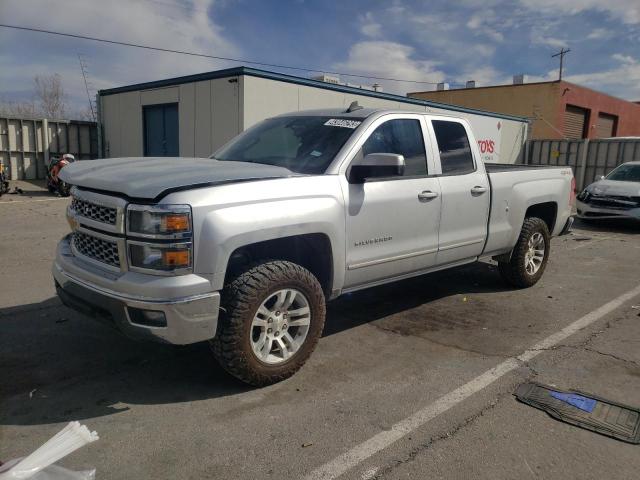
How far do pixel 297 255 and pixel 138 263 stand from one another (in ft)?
4.01

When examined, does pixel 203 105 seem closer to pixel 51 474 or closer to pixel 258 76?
pixel 258 76

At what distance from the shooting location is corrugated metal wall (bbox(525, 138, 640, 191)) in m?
20.5

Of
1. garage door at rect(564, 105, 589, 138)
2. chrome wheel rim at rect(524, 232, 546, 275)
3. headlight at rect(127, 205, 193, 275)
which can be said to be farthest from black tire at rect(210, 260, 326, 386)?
garage door at rect(564, 105, 589, 138)

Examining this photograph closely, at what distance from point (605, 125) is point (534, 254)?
109 ft

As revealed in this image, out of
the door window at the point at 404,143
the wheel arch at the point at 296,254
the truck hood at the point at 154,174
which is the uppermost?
the door window at the point at 404,143

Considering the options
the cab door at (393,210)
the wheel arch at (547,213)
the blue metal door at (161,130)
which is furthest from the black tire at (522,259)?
the blue metal door at (161,130)

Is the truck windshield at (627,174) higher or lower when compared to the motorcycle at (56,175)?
higher

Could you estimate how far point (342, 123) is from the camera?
173 inches

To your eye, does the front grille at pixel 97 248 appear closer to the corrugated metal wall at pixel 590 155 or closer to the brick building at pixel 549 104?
the corrugated metal wall at pixel 590 155

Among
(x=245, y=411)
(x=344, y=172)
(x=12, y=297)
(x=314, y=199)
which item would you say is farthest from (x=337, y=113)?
(x=12, y=297)

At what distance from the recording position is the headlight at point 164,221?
3.03m

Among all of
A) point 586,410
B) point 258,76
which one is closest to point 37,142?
point 258,76

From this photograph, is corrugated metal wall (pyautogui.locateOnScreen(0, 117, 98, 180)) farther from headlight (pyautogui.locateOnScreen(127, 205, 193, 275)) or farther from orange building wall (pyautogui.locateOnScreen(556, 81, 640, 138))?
orange building wall (pyautogui.locateOnScreen(556, 81, 640, 138))

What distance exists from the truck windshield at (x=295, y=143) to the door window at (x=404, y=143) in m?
0.21
